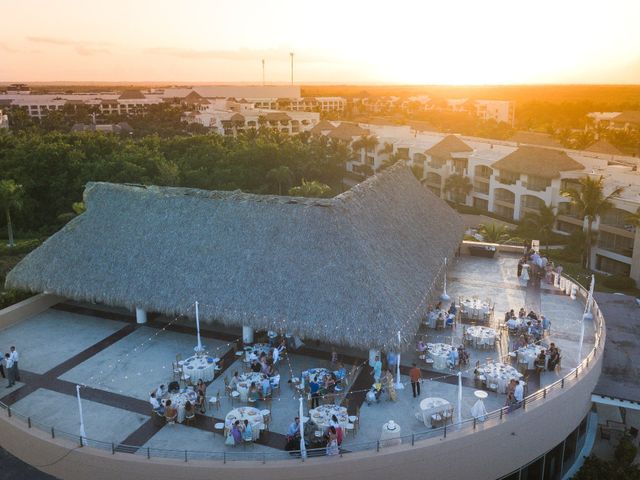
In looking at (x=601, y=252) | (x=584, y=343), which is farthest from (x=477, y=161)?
(x=584, y=343)

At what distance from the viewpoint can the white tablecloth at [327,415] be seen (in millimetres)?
15859

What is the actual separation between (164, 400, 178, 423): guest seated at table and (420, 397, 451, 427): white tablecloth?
7.26 meters

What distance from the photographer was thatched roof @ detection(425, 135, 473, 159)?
6081cm

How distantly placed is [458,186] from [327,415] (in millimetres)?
45791

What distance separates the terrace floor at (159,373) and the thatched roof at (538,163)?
25006mm

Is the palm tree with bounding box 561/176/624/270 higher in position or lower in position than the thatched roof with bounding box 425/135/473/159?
lower

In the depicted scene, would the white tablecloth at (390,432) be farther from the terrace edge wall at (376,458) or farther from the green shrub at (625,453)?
the green shrub at (625,453)

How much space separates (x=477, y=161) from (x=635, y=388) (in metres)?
39.3

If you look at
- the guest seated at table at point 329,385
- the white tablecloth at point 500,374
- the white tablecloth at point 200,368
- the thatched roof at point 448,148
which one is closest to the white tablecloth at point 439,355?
the white tablecloth at point 500,374

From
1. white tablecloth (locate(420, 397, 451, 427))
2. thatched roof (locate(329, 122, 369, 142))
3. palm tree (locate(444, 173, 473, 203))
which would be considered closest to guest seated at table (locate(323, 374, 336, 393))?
white tablecloth (locate(420, 397, 451, 427))

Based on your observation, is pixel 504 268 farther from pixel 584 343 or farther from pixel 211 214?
pixel 211 214

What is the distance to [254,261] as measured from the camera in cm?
2117

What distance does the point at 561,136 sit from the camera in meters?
81.6

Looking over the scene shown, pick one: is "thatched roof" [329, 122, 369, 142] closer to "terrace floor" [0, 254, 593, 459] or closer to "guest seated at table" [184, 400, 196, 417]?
"terrace floor" [0, 254, 593, 459]
